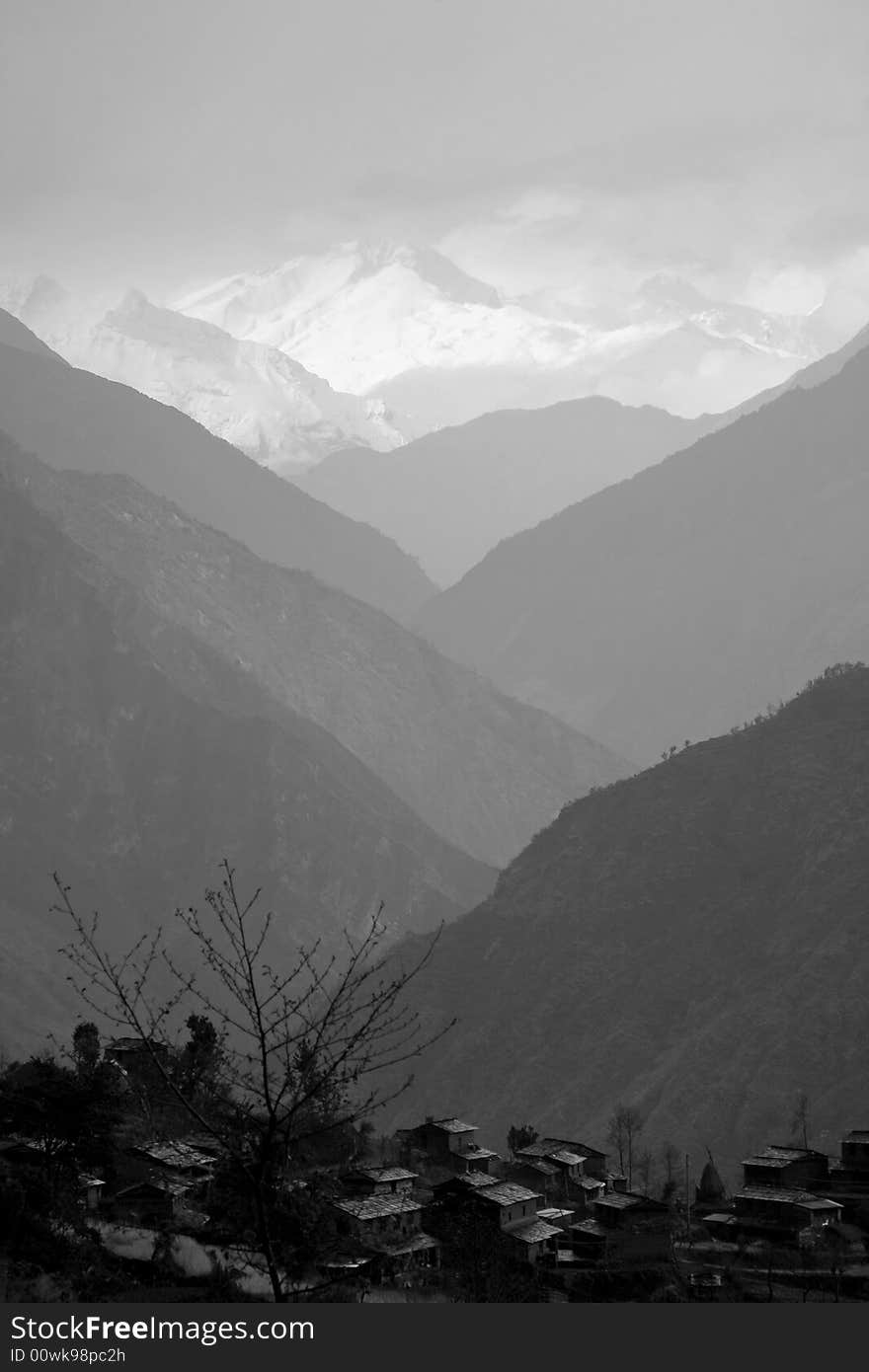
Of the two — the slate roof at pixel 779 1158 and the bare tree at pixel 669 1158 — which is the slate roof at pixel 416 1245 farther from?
the bare tree at pixel 669 1158

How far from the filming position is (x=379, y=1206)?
43156 mm

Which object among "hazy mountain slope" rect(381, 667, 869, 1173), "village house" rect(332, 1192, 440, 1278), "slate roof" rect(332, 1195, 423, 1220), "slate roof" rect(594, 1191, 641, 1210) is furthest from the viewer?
"hazy mountain slope" rect(381, 667, 869, 1173)

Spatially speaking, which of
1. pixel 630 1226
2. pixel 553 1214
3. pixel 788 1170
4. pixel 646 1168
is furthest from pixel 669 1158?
pixel 553 1214

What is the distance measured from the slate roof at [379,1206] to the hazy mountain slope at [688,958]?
3859 centimetres

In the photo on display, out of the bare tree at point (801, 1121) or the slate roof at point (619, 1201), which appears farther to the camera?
the bare tree at point (801, 1121)

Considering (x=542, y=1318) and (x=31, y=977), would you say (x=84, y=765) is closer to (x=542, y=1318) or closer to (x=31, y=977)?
(x=31, y=977)

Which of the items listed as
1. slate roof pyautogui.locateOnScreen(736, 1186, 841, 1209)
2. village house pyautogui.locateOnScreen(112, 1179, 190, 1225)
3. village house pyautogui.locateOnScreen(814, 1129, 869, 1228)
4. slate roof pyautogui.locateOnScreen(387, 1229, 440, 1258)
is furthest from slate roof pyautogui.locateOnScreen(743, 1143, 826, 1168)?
village house pyautogui.locateOnScreen(112, 1179, 190, 1225)

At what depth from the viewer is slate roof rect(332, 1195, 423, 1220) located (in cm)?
4162

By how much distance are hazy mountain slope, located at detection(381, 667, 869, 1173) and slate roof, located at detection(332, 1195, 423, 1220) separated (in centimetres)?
3859

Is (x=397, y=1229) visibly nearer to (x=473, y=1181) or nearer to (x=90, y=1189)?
(x=90, y=1189)

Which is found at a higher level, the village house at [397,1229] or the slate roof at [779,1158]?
the slate roof at [779,1158]

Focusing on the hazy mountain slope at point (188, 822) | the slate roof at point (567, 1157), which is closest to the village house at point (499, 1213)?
the slate roof at point (567, 1157)

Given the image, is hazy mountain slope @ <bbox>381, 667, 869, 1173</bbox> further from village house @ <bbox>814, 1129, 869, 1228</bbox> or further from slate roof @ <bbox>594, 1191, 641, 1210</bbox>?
slate roof @ <bbox>594, 1191, 641, 1210</bbox>

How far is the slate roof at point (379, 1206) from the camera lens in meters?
41.6
